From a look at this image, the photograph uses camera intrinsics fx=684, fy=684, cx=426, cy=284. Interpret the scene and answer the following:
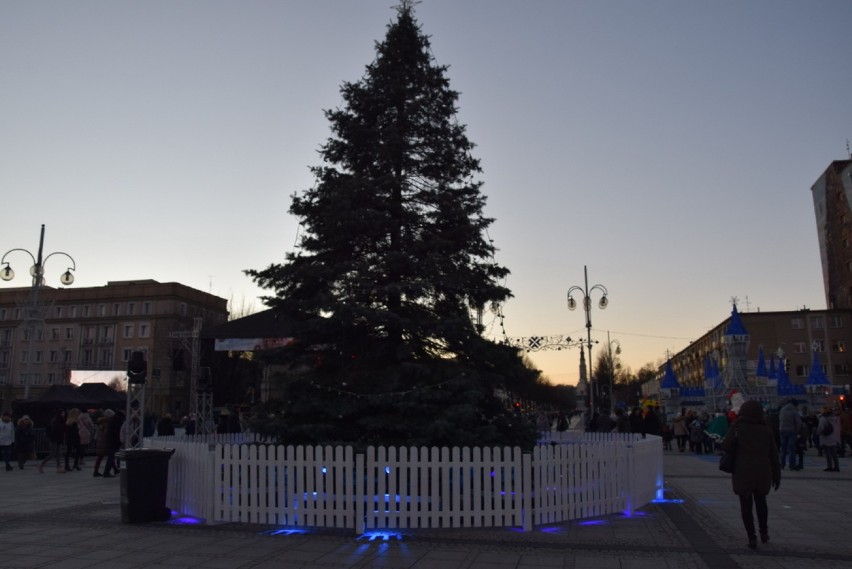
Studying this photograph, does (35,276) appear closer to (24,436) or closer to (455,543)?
(24,436)

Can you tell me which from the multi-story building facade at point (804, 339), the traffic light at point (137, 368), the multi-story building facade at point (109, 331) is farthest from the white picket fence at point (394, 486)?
the multi-story building facade at point (804, 339)

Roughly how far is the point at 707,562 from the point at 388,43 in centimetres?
1117

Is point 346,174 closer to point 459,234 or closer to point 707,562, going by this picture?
point 459,234

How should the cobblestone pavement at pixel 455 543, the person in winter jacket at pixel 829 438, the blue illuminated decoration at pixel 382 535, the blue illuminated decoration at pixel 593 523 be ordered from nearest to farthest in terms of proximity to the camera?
1. the cobblestone pavement at pixel 455 543
2. the blue illuminated decoration at pixel 382 535
3. the blue illuminated decoration at pixel 593 523
4. the person in winter jacket at pixel 829 438

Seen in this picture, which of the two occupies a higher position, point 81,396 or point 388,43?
point 388,43

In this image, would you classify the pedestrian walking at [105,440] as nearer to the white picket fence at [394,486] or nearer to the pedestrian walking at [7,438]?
the pedestrian walking at [7,438]

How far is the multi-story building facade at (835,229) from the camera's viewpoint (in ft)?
A: 257

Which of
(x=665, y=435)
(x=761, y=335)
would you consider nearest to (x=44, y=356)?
(x=665, y=435)

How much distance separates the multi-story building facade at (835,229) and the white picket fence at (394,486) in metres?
81.5

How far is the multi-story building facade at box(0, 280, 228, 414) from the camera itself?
77562 millimetres

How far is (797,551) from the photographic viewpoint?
7.85 m

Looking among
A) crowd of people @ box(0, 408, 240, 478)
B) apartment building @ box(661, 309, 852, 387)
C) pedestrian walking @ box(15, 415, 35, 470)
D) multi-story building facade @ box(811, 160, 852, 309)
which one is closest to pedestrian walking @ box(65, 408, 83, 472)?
crowd of people @ box(0, 408, 240, 478)

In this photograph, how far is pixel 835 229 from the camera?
8144 cm

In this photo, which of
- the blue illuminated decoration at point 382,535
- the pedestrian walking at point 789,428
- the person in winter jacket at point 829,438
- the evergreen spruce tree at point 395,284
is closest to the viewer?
the blue illuminated decoration at point 382,535
